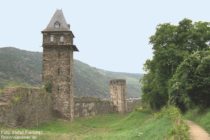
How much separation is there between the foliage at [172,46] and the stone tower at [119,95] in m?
24.0

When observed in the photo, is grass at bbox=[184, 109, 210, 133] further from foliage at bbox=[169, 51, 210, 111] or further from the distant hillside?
the distant hillside

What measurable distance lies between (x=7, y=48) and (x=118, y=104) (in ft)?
290

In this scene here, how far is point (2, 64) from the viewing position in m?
125

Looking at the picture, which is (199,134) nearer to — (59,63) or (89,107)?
(59,63)

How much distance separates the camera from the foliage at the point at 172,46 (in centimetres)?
4416

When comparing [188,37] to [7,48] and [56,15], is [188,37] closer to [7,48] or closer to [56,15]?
[56,15]

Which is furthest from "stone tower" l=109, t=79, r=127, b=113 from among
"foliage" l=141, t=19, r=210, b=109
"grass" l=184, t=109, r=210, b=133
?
"grass" l=184, t=109, r=210, b=133

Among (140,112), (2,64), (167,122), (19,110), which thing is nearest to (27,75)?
(2,64)

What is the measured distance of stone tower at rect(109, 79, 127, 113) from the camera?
2884 inches

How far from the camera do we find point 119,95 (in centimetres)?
7444

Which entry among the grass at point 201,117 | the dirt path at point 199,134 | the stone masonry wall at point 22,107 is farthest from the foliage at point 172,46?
the dirt path at point 199,134

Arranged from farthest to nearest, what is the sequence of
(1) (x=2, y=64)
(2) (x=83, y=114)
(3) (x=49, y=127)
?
1. (1) (x=2, y=64)
2. (2) (x=83, y=114)
3. (3) (x=49, y=127)

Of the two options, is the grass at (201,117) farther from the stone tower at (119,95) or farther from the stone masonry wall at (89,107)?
the stone tower at (119,95)

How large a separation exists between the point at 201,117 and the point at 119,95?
45.5 metres
